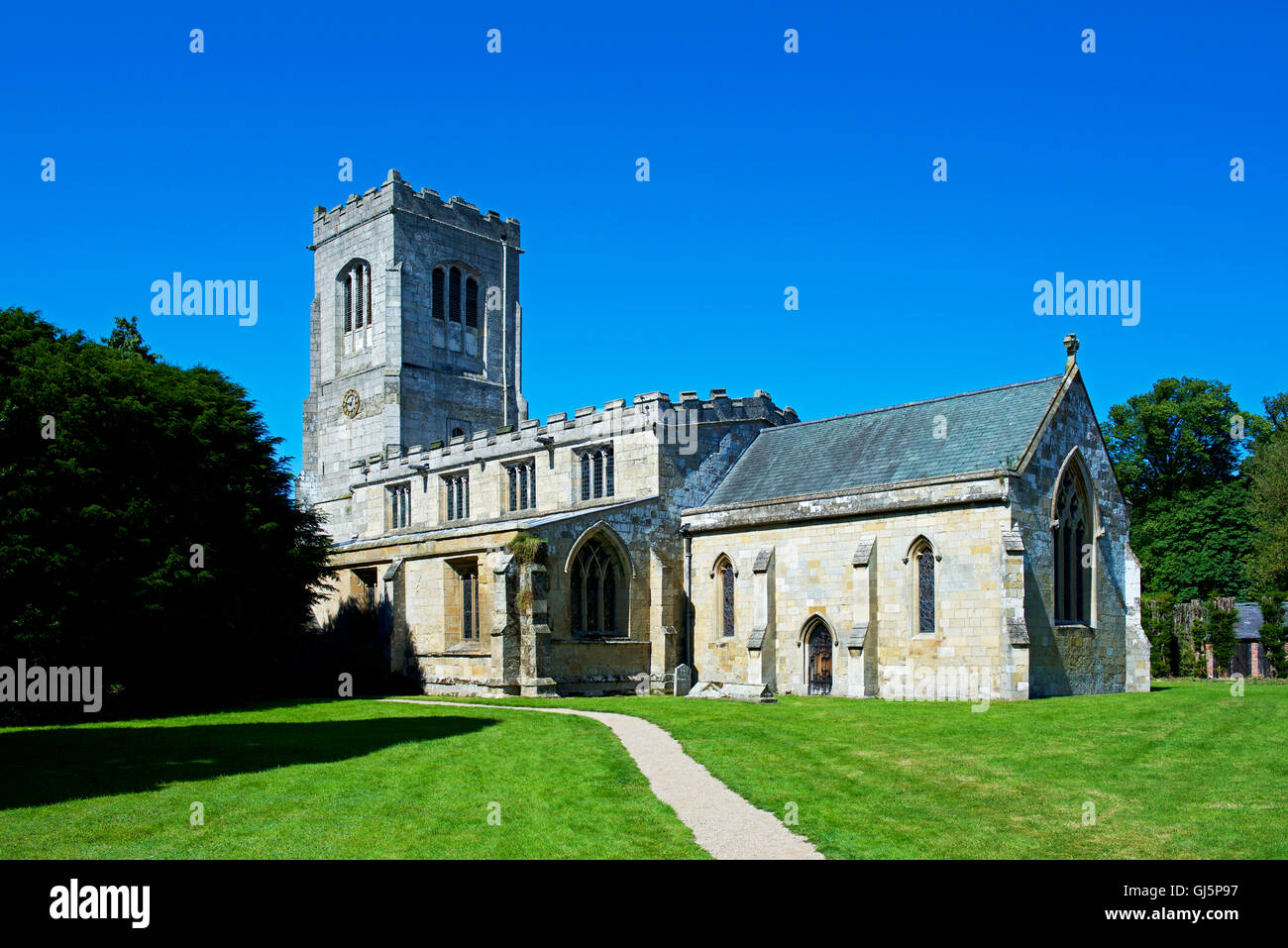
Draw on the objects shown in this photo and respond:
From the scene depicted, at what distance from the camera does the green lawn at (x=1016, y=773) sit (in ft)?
37.1

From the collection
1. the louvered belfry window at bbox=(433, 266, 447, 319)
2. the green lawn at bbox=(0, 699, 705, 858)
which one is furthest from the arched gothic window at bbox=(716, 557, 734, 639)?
the louvered belfry window at bbox=(433, 266, 447, 319)

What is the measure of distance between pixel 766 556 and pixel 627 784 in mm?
19923

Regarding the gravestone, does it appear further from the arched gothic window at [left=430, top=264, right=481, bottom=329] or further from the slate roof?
the arched gothic window at [left=430, top=264, right=481, bottom=329]

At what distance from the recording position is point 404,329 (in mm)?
55906

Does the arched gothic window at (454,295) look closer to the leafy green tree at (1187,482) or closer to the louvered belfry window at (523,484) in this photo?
the louvered belfry window at (523,484)

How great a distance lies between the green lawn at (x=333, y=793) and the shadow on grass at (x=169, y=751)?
4 centimetres

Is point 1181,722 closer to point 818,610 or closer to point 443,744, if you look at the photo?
point 818,610

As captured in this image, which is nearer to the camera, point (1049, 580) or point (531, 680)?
point (1049, 580)

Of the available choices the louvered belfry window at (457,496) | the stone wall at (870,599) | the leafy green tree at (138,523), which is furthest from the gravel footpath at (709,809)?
the louvered belfry window at (457,496)

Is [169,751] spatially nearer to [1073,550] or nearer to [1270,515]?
[1073,550]

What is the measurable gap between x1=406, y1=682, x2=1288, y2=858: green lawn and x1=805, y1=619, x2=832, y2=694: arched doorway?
4.94 meters

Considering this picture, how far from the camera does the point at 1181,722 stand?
22.5 m
